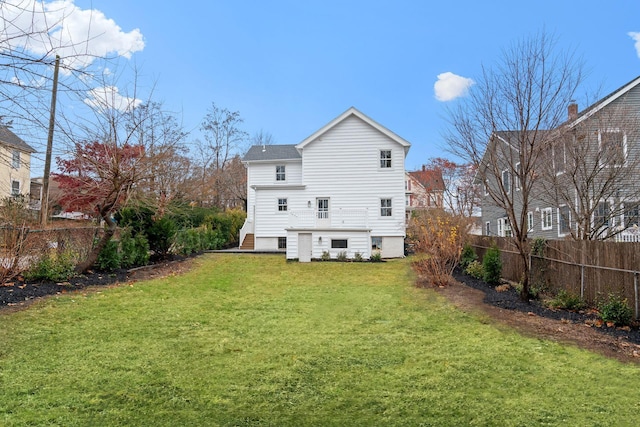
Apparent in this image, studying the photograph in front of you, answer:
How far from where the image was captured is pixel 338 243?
64.2 ft

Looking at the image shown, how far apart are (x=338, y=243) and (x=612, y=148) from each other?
11.7 metres

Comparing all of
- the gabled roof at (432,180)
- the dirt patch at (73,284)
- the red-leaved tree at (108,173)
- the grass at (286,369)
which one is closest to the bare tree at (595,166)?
the grass at (286,369)

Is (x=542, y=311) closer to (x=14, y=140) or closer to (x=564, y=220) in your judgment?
(x=564, y=220)

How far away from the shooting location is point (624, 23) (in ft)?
35.1

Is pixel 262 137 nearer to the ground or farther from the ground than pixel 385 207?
farther from the ground

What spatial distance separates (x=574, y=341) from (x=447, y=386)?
3.21m

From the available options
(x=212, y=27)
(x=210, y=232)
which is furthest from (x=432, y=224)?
(x=210, y=232)

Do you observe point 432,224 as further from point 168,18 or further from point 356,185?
point 168,18

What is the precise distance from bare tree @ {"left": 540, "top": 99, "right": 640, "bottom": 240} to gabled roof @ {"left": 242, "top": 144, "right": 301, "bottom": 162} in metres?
16.7

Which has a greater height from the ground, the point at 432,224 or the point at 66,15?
the point at 66,15

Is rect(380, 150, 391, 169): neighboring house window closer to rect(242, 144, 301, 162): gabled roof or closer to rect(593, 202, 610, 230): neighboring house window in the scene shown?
rect(242, 144, 301, 162): gabled roof

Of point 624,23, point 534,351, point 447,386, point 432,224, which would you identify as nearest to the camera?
point 447,386

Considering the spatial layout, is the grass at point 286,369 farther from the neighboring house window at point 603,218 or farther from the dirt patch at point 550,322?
the neighboring house window at point 603,218

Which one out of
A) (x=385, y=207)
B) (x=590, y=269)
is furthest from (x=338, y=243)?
(x=590, y=269)
